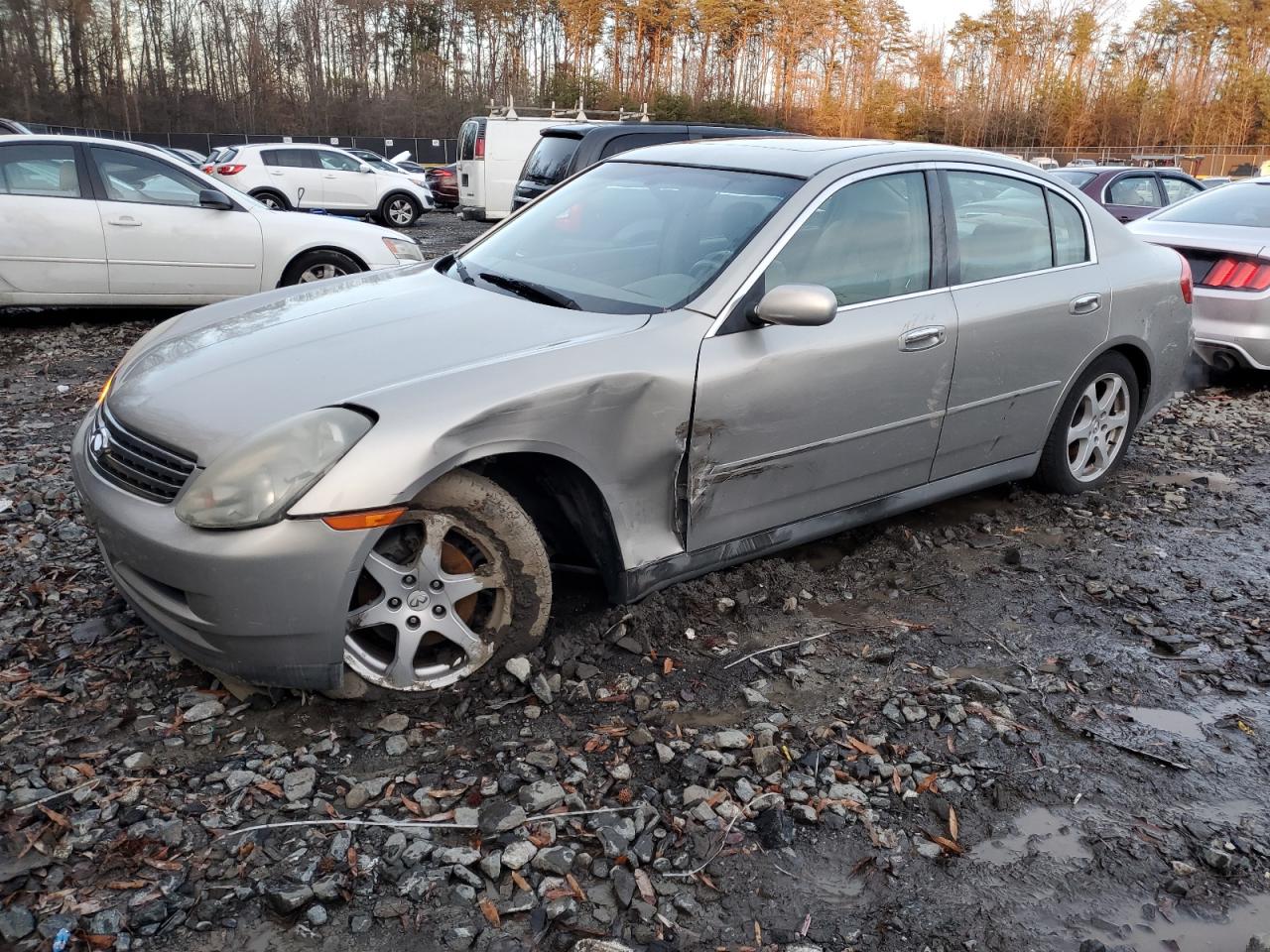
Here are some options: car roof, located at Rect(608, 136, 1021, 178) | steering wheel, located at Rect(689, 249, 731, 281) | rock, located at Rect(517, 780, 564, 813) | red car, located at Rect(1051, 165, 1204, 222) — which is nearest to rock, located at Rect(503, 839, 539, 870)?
rock, located at Rect(517, 780, 564, 813)

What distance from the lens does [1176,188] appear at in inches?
535

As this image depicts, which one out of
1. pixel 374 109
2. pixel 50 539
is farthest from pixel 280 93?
pixel 50 539

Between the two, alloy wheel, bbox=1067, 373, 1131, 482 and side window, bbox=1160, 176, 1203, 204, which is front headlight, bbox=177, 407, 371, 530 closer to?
alloy wheel, bbox=1067, 373, 1131, 482

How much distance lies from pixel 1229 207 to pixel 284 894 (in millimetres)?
8217

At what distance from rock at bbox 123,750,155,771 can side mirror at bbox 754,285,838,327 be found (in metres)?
2.20

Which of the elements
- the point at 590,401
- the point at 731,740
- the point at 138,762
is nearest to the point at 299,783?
the point at 138,762

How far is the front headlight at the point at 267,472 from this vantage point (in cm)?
259

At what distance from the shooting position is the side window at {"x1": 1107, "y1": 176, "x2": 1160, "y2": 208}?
12914 mm

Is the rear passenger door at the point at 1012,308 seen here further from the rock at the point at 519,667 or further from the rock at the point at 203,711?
the rock at the point at 203,711

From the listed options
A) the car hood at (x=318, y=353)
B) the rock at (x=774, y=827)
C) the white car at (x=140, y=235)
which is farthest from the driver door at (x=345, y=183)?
the rock at (x=774, y=827)

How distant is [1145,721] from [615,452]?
184 centimetres

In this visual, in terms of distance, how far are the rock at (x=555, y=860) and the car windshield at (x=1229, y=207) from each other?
7.32 m

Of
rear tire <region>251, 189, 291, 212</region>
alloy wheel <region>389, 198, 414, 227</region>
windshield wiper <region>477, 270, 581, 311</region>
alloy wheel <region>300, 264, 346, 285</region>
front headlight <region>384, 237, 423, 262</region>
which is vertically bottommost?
alloy wheel <region>389, 198, 414, 227</region>

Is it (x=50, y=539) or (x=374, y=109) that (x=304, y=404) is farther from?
(x=374, y=109)
